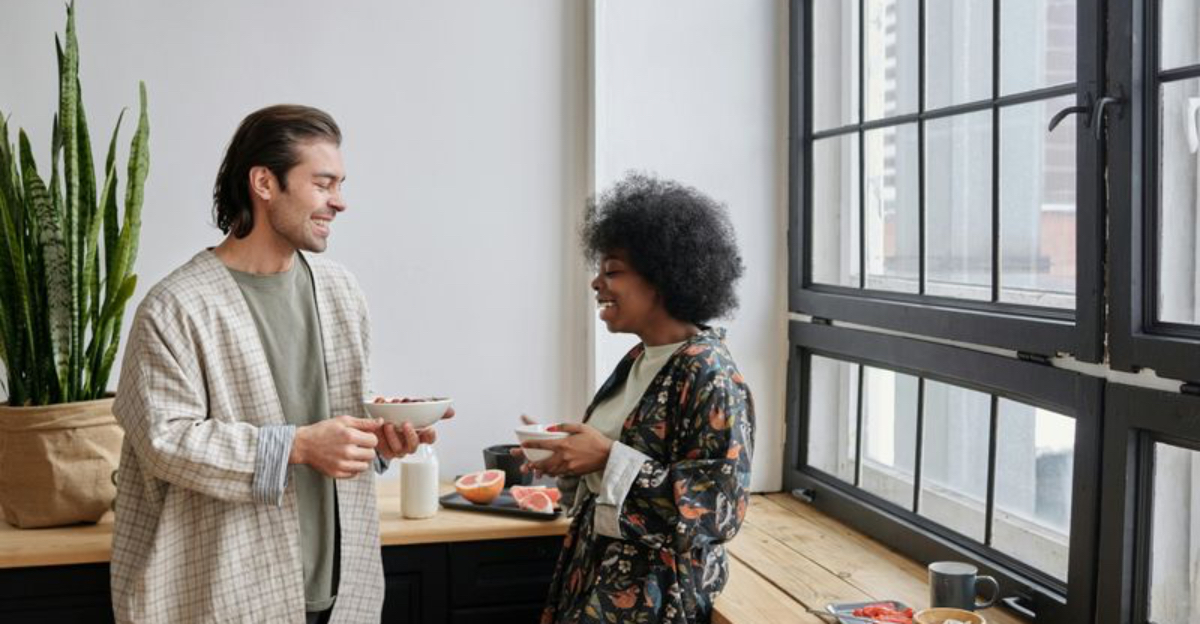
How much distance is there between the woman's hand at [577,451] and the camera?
222 centimetres

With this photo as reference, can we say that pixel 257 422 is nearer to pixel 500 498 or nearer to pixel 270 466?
pixel 270 466

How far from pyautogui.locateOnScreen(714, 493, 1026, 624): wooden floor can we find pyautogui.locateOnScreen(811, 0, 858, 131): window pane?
107 centimetres

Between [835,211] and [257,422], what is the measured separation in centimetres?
173

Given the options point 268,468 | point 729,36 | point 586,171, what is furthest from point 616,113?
point 268,468

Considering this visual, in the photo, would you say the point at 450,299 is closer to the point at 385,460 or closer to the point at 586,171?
the point at 586,171

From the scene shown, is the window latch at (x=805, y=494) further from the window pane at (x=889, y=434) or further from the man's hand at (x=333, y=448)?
the man's hand at (x=333, y=448)

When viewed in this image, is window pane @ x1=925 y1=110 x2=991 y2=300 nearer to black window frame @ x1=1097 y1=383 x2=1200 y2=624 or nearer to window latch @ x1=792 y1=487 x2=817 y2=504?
black window frame @ x1=1097 y1=383 x2=1200 y2=624

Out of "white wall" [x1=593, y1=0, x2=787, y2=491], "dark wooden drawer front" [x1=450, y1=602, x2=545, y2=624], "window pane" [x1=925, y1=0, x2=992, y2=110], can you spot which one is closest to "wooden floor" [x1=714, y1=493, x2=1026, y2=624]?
"white wall" [x1=593, y1=0, x2=787, y2=491]

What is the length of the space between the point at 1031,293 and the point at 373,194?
168 cm

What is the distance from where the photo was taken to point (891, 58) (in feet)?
9.68

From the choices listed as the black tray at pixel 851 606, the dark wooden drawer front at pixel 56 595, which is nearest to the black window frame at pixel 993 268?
the black tray at pixel 851 606

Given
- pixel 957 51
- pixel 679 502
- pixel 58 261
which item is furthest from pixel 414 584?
pixel 957 51

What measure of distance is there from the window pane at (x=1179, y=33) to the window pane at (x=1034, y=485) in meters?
0.70

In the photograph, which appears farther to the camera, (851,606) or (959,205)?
(959,205)
